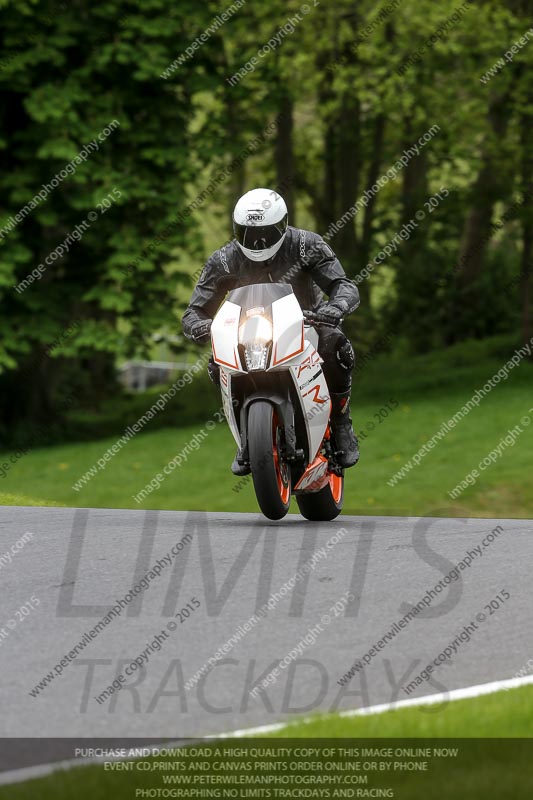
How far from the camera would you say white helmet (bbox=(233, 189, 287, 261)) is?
834 cm

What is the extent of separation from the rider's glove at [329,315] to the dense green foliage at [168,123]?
14.4 m

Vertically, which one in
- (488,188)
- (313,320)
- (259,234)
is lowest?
(488,188)

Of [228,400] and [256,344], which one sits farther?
[228,400]

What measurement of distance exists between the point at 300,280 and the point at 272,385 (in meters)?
1.01

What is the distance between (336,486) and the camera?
9.77 metres

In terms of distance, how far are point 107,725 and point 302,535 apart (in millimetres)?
3773

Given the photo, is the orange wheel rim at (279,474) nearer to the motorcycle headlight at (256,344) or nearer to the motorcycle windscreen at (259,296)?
the motorcycle headlight at (256,344)

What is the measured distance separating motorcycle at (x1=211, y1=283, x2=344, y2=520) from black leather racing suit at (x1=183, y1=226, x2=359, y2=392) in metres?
0.29

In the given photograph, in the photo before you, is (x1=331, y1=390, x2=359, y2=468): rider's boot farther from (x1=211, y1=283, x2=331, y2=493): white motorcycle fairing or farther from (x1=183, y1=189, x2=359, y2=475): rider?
(x1=211, y1=283, x2=331, y2=493): white motorcycle fairing

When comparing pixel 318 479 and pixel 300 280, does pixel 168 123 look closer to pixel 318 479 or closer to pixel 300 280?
pixel 300 280

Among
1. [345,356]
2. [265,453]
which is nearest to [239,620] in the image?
[265,453]

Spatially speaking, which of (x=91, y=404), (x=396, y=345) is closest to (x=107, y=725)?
(x=91, y=404)

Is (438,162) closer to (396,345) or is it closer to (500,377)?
(500,377)

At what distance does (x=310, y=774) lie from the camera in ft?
13.5
